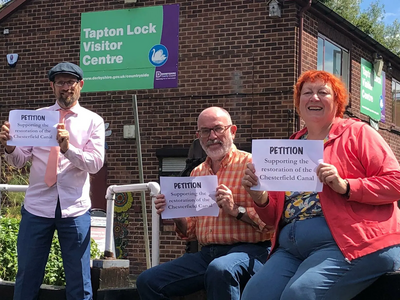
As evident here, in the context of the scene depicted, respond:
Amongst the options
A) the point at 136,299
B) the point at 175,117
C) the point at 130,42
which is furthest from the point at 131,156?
the point at 136,299

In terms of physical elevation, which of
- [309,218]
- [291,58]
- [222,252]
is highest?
[291,58]

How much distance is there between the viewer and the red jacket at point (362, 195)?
3262mm

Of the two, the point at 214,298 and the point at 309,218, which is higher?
the point at 309,218

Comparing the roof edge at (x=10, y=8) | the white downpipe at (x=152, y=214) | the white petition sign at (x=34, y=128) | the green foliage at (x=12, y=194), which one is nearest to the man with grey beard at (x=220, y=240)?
the white downpipe at (x=152, y=214)

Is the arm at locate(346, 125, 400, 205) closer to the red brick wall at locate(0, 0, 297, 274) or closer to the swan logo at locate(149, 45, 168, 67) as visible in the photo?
the red brick wall at locate(0, 0, 297, 274)

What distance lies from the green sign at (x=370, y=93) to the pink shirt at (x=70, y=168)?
35.2 ft

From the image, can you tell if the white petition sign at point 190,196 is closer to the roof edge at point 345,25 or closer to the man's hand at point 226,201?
the man's hand at point 226,201

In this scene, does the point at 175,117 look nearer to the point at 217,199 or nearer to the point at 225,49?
the point at 225,49

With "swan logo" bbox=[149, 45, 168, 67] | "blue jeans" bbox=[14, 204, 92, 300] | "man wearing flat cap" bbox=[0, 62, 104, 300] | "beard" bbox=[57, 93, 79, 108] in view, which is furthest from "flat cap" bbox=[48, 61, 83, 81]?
"swan logo" bbox=[149, 45, 168, 67]

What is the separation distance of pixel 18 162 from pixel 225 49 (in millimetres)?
7881

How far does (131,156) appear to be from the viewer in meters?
12.6

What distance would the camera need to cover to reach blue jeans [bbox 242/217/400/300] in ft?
10.6

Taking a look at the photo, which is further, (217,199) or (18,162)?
(18,162)

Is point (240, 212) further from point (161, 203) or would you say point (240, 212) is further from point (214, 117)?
point (214, 117)
